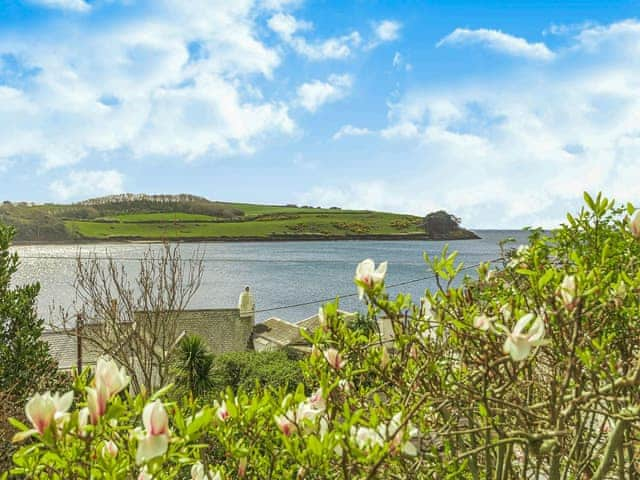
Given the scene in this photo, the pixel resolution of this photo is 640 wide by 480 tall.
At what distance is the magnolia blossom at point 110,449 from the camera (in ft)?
4.53

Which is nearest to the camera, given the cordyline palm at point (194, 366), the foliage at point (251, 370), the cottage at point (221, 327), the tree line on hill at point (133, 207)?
the cordyline palm at point (194, 366)

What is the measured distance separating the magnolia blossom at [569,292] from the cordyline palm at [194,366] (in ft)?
34.6

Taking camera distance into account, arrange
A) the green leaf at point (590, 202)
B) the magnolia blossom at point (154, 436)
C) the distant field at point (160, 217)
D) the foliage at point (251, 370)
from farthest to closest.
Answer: the distant field at point (160, 217)
the foliage at point (251, 370)
the green leaf at point (590, 202)
the magnolia blossom at point (154, 436)

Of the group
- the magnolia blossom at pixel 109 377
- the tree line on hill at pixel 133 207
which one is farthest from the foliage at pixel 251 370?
the tree line on hill at pixel 133 207

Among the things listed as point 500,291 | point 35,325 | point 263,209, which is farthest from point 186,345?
point 263,209

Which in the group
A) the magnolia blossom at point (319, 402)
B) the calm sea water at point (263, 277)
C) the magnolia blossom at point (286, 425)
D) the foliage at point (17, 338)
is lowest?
the calm sea water at point (263, 277)

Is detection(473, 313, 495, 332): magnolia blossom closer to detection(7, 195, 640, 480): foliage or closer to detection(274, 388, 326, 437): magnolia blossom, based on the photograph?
detection(7, 195, 640, 480): foliage

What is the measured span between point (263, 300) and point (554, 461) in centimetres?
3564

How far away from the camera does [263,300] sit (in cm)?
3709

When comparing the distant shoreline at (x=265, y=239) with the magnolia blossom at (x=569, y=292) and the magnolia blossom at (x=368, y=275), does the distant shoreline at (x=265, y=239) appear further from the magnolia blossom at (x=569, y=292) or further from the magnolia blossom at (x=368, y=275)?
the magnolia blossom at (x=569, y=292)

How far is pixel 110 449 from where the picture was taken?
140cm

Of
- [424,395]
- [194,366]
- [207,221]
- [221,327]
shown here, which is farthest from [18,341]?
[207,221]

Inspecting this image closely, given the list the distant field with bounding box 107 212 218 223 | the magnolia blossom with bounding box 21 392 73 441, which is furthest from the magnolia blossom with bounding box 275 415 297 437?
the distant field with bounding box 107 212 218 223

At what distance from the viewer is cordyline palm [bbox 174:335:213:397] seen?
11242 millimetres
